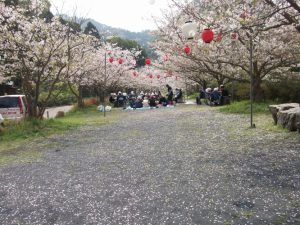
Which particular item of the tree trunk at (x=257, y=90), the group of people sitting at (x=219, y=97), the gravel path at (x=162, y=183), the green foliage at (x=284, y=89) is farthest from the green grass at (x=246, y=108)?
the gravel path at (x=162, y=183)

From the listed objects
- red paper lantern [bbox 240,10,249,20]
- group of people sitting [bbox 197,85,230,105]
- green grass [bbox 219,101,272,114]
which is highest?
red paper lantern [bbox 240,10,249,20]

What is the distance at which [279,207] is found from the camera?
213 inches

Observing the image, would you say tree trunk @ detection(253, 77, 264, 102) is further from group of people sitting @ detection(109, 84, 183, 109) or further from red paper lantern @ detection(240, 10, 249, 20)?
red paper lantern @ detection(240, 10, 249, 20)

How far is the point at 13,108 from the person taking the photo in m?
19.5

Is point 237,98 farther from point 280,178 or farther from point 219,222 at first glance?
point 219,222

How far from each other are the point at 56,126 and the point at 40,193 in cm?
1035

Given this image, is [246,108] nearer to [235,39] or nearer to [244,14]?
[235,39]

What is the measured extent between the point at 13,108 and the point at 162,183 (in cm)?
1472

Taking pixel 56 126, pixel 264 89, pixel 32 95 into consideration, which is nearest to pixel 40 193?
pixel 56 126

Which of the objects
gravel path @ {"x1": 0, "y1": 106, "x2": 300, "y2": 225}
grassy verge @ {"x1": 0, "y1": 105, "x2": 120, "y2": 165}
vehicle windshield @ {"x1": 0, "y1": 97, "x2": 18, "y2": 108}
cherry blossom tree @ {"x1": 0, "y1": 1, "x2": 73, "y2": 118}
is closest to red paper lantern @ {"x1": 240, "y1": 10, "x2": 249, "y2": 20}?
gravel path @ {"x1": 0, "y1": 106, "x2": 300, "y2": 225}

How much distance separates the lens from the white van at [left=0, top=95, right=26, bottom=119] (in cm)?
1942

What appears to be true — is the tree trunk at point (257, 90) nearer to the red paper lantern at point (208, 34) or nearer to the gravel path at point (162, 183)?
the gravel path at point (162, 183)

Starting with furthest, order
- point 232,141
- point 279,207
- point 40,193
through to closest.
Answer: point 232,141, point 40,193, point 279,207

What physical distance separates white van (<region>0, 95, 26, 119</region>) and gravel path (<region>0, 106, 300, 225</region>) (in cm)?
858
